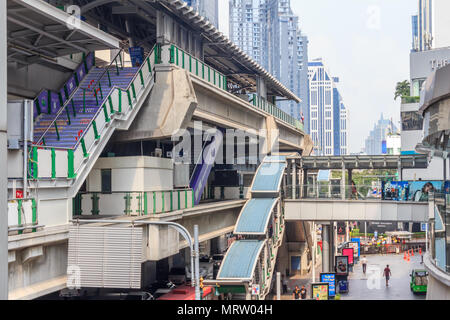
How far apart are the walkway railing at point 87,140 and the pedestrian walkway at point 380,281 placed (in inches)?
908

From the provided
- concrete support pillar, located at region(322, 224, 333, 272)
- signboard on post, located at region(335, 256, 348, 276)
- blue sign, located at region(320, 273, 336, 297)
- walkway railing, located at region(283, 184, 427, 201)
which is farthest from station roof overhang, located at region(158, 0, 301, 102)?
signboard on post, located at region(335, 256, 348, 276)

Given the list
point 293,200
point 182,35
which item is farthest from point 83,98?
point 293,200

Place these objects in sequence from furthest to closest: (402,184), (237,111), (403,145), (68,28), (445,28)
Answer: (445,28)
(403,145)
(402,184)
(237,111)
(68,28)

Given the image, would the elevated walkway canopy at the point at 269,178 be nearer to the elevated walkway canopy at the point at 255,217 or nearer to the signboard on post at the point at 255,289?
the elevated walkway canopy at the point at 255,217

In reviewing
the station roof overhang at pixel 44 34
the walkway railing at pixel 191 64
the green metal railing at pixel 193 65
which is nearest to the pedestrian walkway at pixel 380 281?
the green metal railing at pixel 193 65

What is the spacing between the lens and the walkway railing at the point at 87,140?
16.2 metres

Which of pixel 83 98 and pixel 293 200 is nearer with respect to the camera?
pixel 83 98

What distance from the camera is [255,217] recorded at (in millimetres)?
34219

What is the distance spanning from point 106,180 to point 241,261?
1059 centimetres

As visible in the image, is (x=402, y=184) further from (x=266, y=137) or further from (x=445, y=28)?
(x=445, y=28)

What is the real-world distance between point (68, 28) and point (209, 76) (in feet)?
42.9

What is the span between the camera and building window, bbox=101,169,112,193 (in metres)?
22.7

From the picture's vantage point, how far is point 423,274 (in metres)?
41.7

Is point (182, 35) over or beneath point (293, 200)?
over
